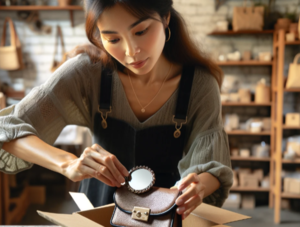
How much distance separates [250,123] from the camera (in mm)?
4379

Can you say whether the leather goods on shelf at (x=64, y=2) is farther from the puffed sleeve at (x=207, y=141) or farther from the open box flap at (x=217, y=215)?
the open box flap at (x=217, y=215)

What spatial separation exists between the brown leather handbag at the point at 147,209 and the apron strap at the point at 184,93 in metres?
0.46

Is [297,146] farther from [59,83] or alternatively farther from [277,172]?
[59,83]

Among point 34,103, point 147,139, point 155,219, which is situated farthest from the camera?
point 147,139

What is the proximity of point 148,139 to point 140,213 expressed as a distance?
493 millimetres

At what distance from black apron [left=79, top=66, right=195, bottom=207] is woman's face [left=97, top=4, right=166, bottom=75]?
0.82 feet

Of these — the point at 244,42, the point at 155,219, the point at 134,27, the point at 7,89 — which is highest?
the point at 134,27

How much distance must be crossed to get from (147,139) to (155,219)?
0.51 m

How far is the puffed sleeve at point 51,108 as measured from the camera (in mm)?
1130

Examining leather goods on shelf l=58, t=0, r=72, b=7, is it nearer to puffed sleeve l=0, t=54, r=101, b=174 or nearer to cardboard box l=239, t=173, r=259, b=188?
cardboard box l=239, t=173, r=259, b=188

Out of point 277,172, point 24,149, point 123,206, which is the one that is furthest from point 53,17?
point 123,206

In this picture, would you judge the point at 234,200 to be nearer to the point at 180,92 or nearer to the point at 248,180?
the point at 248,180

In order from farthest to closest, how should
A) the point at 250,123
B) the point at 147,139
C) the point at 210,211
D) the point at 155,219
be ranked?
the point at 250,123 → the point at 147,139 → the point at 210,211 → the point at 155,219

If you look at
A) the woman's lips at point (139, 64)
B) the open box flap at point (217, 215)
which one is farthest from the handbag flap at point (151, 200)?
the woman's lips at point (139, 64)
